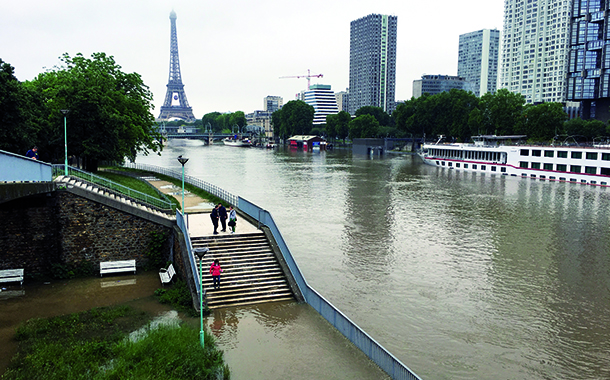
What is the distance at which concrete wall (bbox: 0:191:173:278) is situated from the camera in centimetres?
2091

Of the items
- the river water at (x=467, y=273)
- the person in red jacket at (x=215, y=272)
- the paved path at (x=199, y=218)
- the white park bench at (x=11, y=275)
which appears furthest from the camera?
the paved path at (x=199, y=218)

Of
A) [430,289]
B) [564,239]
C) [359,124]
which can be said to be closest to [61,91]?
[430,289]

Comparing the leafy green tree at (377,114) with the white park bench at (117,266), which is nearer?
the white park bench at (117,266)

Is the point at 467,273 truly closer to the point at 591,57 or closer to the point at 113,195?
the point at 113,195

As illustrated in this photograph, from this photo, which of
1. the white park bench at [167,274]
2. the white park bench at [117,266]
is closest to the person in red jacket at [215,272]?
the white park bench at [167,274]

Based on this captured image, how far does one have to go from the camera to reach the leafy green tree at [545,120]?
268 feet

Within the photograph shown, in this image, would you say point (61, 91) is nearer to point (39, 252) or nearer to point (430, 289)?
point (39, 252)

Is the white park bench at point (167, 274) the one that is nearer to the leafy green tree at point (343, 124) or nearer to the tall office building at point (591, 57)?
the tall office building at point (591, 57)

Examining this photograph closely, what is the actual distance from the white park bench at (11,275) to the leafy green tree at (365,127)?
427 ft

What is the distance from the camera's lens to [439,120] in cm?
11669

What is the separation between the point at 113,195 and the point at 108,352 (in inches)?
448

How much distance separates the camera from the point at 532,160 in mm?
68250

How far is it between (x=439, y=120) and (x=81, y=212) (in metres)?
107

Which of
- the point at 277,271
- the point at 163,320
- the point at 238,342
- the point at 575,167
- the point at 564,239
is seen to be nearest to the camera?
the point at 238,342
